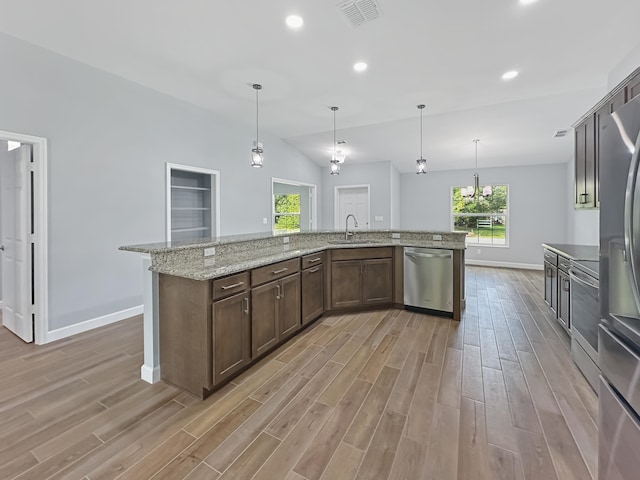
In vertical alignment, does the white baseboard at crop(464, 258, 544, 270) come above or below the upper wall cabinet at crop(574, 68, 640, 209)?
below

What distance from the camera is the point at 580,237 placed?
19.0 feet

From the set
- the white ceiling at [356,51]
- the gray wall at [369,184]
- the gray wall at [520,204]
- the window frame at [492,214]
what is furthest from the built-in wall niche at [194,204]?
the window frame at [492,214]

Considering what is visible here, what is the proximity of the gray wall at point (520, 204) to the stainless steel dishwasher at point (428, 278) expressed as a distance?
4613 mm

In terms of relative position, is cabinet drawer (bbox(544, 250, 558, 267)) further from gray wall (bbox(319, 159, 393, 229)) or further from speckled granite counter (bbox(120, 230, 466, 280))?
gray wall (bbox(319, 159, 393, 229))

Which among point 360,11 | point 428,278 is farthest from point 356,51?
point 428,278

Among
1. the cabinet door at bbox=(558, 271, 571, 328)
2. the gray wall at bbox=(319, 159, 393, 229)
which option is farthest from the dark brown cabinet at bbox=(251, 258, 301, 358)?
the gray wall at bbox=(319, 159, 393, 229)

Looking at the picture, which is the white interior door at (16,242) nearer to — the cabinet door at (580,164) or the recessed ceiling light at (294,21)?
the recessed ceiling light at (294,21)

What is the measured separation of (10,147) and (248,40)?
2836mm

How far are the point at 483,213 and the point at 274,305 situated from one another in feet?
22.3

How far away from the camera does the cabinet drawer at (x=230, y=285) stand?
213cm

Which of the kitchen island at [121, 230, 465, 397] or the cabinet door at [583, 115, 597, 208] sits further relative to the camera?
the cabinet door at [583, 115, 597, 208]

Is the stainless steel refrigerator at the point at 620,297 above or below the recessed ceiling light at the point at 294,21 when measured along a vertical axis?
below

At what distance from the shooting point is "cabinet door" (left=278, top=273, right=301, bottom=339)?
9.39 feet

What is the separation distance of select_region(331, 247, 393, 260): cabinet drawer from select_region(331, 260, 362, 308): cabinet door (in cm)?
6
